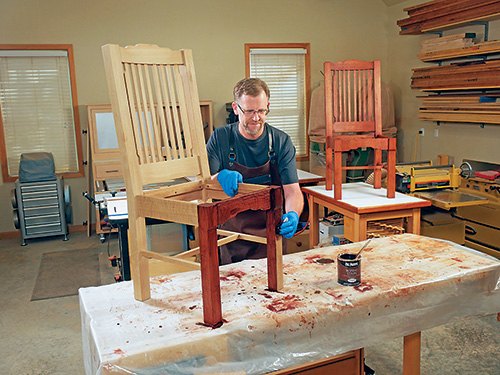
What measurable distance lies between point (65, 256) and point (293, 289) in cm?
414

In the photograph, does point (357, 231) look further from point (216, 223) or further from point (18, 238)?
point (18, 238)

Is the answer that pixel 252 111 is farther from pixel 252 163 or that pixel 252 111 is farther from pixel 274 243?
pixel 274 243

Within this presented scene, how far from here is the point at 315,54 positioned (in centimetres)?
687

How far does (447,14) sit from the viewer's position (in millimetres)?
5035

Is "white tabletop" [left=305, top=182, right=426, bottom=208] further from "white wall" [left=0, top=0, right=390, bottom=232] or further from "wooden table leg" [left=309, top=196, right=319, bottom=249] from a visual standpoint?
"white wall" [left=0, top=0, right=390, bottom=232]

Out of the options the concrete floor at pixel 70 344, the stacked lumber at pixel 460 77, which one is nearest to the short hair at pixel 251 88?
the concrete floor at pixel 70 344

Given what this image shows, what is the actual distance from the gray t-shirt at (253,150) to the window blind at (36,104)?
3.99 metres

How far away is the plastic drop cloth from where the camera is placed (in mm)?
1534

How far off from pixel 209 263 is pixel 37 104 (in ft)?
17.7

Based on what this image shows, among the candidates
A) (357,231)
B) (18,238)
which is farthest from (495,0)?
(18,238)

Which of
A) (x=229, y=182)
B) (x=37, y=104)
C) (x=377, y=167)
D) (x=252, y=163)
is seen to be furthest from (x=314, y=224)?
(x=37, y=104)

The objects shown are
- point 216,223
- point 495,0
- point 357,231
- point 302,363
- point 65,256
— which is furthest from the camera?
point 65,256

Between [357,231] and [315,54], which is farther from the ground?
[315,54]

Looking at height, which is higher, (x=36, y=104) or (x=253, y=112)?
(x=36, y=104)
